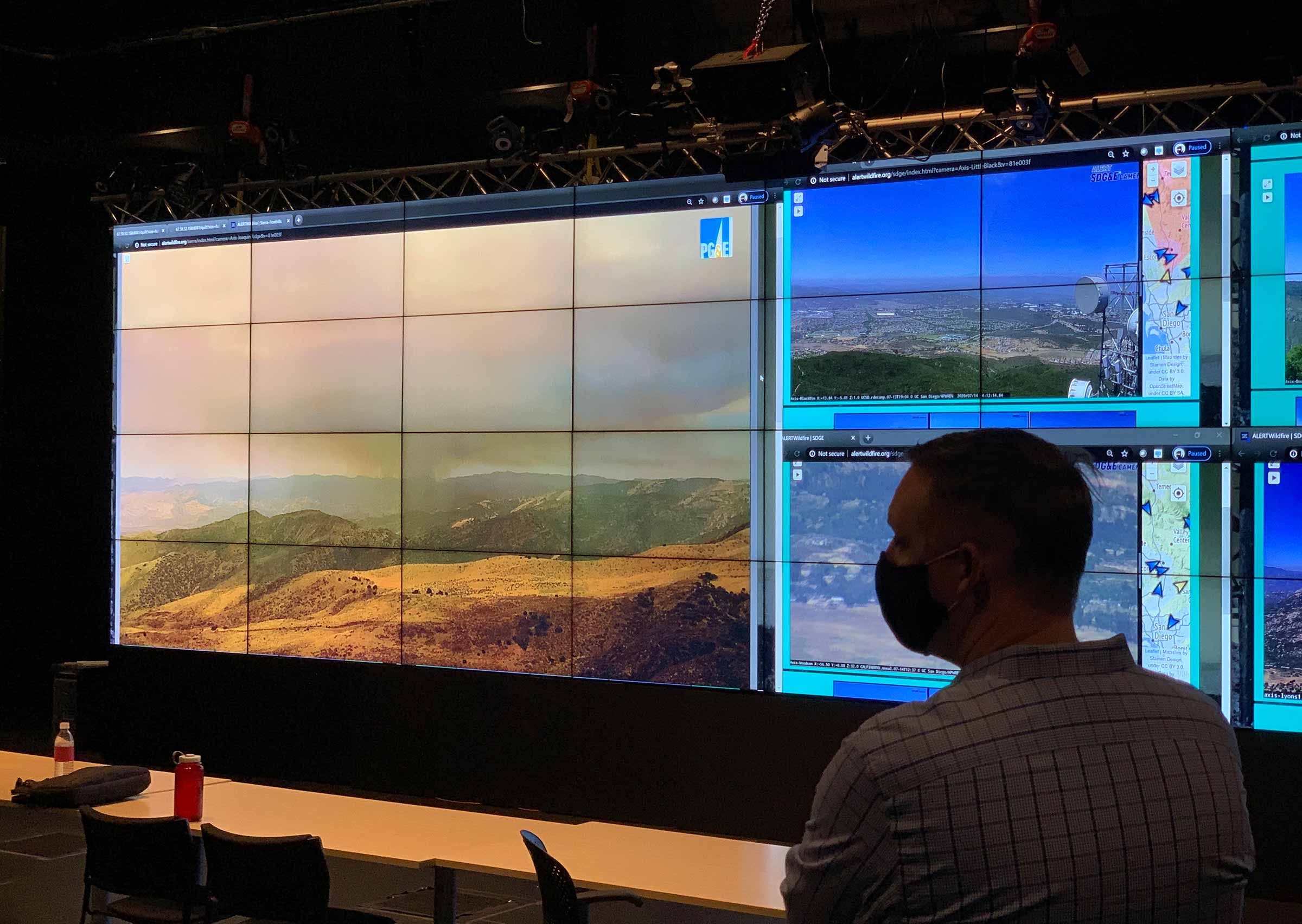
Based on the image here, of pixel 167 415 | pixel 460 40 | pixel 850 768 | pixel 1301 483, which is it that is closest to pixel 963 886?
pixel 850 768

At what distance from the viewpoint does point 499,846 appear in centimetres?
346

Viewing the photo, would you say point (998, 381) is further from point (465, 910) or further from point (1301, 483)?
point (465, 910)

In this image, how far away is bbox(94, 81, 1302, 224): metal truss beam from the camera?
5.45 m

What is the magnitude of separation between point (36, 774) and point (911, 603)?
4.03 metres

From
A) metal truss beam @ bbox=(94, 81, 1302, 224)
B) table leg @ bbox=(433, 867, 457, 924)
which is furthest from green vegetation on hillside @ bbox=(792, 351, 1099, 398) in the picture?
table leg @ bbox=(433, 867, 457, 924)

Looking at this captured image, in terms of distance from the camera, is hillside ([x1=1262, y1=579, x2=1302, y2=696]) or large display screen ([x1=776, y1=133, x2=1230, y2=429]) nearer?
hillside ([x1=1262, y1=579, x2=1302, y2=696])

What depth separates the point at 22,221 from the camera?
8.12 meters

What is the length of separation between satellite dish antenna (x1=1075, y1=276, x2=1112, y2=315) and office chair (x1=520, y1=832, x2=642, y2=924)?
371 centimetres

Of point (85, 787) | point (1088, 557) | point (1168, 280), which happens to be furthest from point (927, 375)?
point (85, 787)

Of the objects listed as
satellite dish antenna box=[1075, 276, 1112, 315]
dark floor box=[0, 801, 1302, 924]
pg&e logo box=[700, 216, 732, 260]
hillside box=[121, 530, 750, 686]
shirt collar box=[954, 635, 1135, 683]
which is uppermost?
pg&e logo box=[700, 216, 732, 260]

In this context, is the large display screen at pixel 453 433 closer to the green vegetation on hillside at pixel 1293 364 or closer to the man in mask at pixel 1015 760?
the green vegetation on hillside at pixel 1293 364

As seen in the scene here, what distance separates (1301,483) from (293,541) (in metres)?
5.19

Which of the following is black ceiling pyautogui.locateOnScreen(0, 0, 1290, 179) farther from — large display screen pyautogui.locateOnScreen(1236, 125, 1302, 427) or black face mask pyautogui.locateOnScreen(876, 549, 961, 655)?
black face mask pyautogui.locateOnScreen(876, 549, 961, 655)

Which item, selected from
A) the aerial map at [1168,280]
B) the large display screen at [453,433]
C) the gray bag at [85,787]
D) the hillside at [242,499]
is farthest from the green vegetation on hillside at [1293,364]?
the gray bag at [85,787]
